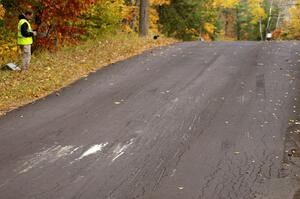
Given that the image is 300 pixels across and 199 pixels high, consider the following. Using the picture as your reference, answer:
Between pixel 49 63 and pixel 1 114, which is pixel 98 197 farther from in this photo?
pixel 49 63

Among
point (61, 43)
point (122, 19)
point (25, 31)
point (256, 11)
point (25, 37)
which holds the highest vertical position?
point (25, 31)

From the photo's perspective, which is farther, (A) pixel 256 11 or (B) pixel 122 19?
(A) pixel 256 11

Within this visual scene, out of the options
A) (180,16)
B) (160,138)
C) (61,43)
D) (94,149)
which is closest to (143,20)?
(61,43)

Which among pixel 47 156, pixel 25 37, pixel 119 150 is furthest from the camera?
pixel 25 37

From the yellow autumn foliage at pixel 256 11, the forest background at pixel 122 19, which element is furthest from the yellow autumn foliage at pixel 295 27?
the yellow autumn foliage at pixel 256 11

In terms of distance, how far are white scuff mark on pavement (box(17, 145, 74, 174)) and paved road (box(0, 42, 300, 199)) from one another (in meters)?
0.02

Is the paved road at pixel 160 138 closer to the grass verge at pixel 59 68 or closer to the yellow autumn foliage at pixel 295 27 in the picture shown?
the grass verge at pixel 59 68

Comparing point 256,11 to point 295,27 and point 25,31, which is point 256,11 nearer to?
point 295,27

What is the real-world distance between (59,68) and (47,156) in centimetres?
778

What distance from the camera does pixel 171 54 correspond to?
61.0ft

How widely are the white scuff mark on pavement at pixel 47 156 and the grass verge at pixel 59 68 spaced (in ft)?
9.99

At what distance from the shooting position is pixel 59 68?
15266 mm

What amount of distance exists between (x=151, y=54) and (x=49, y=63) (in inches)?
179

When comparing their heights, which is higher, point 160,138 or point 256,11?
point 160,138
